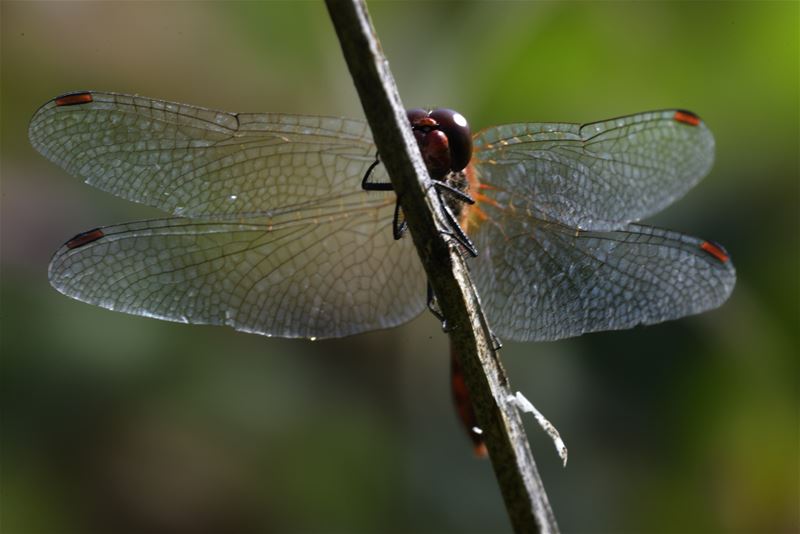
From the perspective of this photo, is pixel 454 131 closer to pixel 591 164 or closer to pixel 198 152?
pixel 591 164

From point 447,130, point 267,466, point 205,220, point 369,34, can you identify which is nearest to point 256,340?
point 267,466

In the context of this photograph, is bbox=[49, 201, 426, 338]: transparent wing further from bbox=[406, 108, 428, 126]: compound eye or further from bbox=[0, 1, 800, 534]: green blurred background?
bbox=[0, 1, 800, 534]: green blurred background

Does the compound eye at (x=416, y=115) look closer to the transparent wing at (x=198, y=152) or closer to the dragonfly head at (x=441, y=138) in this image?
the dragonfly head at (x=441, y=138)

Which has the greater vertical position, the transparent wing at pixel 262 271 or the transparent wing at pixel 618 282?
the transparent wing at pixel 618 282

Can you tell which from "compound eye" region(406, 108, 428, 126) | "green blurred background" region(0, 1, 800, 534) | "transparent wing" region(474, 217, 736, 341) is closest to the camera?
"compound eye" region(406, 108, 428, 126)

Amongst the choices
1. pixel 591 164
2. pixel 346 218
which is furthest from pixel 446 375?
pixel 591 164

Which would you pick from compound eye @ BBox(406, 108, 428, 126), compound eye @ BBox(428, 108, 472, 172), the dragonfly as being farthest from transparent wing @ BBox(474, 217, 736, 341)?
compound eye @ BBox(406, 108, 428, 126)

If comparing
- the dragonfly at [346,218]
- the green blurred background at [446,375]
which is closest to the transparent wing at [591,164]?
the dragonfly at [346,218]
